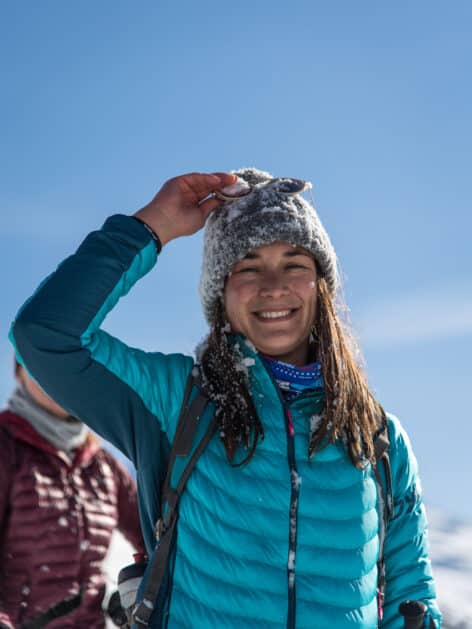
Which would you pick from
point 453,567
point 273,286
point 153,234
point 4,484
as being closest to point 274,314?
point 273,286

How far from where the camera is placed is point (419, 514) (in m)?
3.42

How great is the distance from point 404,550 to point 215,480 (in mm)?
906

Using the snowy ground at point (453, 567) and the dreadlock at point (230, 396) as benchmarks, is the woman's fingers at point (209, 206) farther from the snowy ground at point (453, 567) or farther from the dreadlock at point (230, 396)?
the snowy ground at point (453, 567)

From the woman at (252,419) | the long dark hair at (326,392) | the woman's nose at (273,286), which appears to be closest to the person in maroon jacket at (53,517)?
the woman at (252,419)

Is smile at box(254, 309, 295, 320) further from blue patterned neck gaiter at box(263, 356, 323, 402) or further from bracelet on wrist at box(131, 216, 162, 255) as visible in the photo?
bracelet on wrist at box(131, 216, 162, 255)

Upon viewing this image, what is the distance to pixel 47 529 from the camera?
4.75 meters

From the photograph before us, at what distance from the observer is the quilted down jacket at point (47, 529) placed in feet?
15.3

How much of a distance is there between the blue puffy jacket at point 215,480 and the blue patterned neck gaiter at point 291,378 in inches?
2.4

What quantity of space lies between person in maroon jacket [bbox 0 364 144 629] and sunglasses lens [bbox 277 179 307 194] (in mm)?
2200

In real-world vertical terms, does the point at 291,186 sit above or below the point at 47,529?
above

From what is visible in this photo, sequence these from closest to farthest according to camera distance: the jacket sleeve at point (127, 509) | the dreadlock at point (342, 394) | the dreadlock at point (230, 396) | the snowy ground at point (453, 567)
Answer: the dreadlock at point (230, 396) → the dreadlock at point (342, 394) → the jacket sleeve at point (127, 509) → the snowy ground at point (453, 567)

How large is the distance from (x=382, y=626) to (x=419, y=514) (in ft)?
1.49

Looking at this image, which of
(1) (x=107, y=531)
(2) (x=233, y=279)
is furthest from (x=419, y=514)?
(1) (x=107, y=531)

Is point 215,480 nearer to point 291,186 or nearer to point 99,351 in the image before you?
point 99,351
